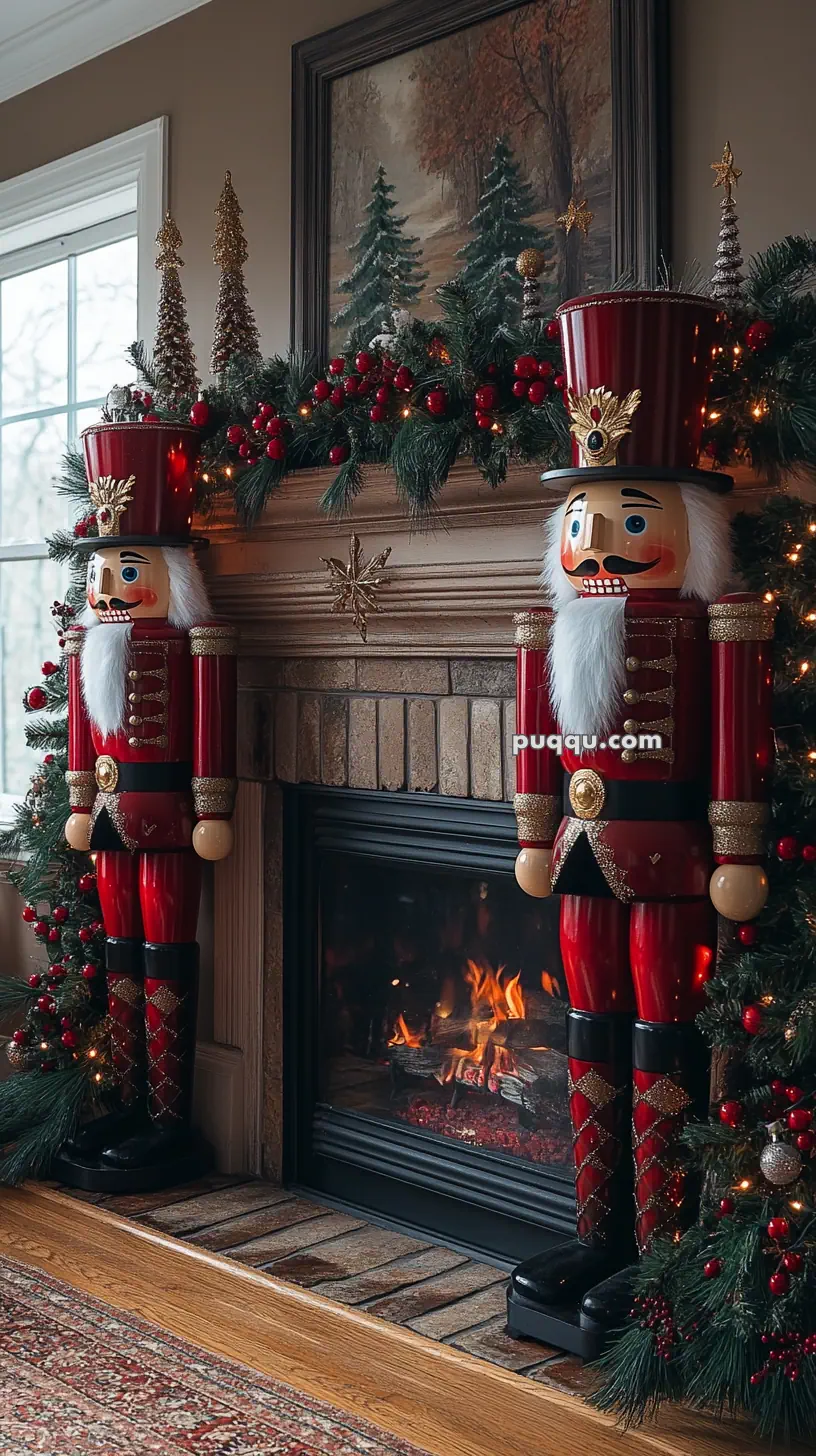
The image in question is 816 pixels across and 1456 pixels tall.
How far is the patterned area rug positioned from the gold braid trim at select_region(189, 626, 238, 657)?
4.03 ft

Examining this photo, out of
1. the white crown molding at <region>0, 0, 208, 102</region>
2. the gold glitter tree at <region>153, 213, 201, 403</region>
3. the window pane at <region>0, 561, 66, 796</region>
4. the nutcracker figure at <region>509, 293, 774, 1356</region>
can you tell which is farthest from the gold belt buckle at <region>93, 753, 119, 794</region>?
the white crown molding at <region>0, 0, 208, 102</region>

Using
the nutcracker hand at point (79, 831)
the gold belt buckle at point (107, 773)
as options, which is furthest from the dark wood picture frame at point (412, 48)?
the nutcracker hand at point (79, 831)

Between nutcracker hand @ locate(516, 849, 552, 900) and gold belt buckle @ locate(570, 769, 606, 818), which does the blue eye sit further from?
nutcracker hand @ locate(516, 849, 552, 900)

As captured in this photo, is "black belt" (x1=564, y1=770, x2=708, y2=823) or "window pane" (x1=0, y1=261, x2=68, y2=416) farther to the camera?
"window pane" (x1=0, y1=261, x2=68, y2=416)

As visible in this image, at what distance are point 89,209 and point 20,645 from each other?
1.26 metres

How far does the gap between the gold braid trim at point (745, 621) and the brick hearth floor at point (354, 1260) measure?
1.13m

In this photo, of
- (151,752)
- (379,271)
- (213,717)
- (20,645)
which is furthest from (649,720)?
(20,645)

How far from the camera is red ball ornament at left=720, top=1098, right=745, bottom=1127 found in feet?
6.54

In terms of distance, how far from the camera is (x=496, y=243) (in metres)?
2.75

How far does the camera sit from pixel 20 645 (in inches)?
167

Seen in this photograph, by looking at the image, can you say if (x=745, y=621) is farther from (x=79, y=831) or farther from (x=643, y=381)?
(x=79, y=831)

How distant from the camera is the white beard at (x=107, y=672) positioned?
2.83 metres

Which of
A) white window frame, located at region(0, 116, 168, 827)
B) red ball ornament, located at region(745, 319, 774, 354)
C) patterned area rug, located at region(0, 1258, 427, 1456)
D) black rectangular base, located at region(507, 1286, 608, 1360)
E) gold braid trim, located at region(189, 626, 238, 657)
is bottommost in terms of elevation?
patterned area rug, located at region(0, 1258, 427, 1456)

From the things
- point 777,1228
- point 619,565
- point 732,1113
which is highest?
point 619,565
